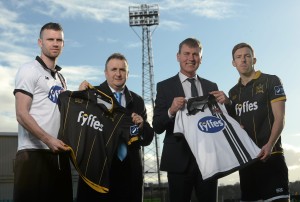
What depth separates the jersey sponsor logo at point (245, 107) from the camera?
513cm

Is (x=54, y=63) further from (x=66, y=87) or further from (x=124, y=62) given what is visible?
(x=124, y=62)

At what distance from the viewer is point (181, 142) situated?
476 cm

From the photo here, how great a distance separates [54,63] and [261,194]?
8.82ft

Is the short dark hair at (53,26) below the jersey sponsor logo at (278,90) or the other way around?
the other way around

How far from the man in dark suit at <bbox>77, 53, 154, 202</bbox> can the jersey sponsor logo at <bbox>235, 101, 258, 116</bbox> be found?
107cm

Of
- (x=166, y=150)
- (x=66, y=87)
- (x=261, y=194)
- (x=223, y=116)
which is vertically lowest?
(x=261, y=194)

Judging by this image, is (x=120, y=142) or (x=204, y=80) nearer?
(x=120, y=142)

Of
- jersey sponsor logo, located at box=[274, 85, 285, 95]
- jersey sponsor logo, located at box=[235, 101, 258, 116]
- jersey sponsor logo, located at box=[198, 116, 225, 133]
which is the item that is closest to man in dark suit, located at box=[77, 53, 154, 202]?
jersey sponsor logo, located at box=[198, 116, 225, 133]

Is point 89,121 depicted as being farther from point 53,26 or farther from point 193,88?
point 193,88

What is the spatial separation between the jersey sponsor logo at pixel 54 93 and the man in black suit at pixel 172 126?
106 centimetres

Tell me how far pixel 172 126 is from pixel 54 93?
129cm

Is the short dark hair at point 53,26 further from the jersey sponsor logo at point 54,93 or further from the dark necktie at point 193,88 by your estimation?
the dark necktie at point 193,88

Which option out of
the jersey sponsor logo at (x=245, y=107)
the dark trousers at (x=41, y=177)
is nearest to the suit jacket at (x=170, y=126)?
the jersey sponsor logo at (x=245, y=107)

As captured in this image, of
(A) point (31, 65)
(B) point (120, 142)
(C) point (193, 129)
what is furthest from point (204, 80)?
(A) point (31, 65)
